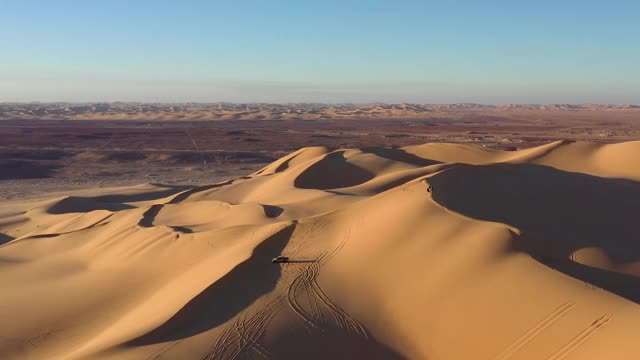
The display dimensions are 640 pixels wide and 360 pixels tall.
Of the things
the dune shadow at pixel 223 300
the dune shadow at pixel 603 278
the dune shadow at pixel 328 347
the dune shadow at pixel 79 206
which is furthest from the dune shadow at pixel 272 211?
the dune shadow at pixel 79 206

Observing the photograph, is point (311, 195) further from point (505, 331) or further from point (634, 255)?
point (505, 331)

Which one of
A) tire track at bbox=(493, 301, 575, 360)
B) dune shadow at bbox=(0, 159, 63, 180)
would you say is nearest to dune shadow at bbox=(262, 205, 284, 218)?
tire track at bbox=(493, 301, 575, 360)

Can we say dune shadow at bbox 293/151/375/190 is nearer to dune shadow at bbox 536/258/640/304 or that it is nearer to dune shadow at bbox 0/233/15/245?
dune shadow at bbox 0/233/15/245

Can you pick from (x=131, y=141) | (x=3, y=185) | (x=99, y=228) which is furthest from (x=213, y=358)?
(x=131, y=141)

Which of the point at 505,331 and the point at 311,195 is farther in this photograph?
the point at 311,195

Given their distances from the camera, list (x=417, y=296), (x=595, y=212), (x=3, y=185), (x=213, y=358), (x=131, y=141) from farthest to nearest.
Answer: (x=131, y=141) → (x=3, y=185) → (x=595, y=212) → (x=417, y=296) → (x=213, y=358)

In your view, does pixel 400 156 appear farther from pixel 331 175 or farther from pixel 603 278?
pixel 603 278

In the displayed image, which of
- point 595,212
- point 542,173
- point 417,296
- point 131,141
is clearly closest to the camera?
point 417,296
